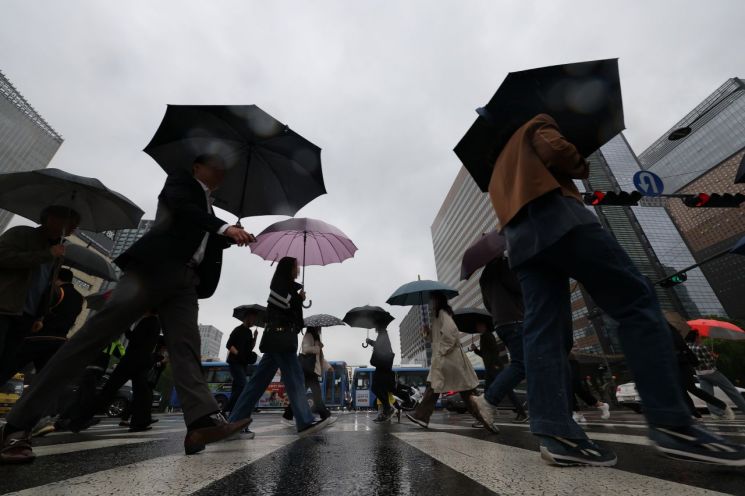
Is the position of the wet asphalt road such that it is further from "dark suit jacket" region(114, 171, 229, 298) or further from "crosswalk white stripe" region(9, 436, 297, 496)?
"dark suit jacket" region(114, 171, 229, 298)

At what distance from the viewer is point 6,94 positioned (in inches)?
2618

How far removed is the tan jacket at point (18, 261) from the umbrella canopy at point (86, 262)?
10.4ft

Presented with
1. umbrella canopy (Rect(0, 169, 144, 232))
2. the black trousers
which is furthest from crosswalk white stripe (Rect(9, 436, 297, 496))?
the black trousers

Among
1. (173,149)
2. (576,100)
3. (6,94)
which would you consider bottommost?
(576,100)

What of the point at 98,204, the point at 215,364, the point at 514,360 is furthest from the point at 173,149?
the point at 215,364

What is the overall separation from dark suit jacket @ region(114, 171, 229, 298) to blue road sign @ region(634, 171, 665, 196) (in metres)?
10.1

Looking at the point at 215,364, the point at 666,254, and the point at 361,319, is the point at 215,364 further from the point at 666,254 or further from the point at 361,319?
the point at 666,254

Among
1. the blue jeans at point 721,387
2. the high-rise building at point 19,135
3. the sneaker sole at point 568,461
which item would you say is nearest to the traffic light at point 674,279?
the blue jeans at point 721,387

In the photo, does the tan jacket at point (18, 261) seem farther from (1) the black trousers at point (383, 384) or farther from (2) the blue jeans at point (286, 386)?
(1) the black trousers at point (383, 384)

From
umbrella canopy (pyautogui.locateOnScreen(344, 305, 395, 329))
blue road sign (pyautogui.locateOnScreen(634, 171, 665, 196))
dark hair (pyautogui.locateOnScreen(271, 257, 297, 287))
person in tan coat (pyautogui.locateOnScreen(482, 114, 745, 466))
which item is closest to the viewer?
person in tan coat (pyautogui.locateOnScreen(482, 114, 745, 466))

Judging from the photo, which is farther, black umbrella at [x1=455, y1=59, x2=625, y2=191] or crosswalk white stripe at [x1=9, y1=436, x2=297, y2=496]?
black umbrella at [x1=455, y1=59, x2=625, y2=191]

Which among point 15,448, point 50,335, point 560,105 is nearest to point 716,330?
point 560,105

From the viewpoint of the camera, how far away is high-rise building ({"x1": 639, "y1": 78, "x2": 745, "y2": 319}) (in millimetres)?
67562

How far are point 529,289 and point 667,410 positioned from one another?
0.71 metres
